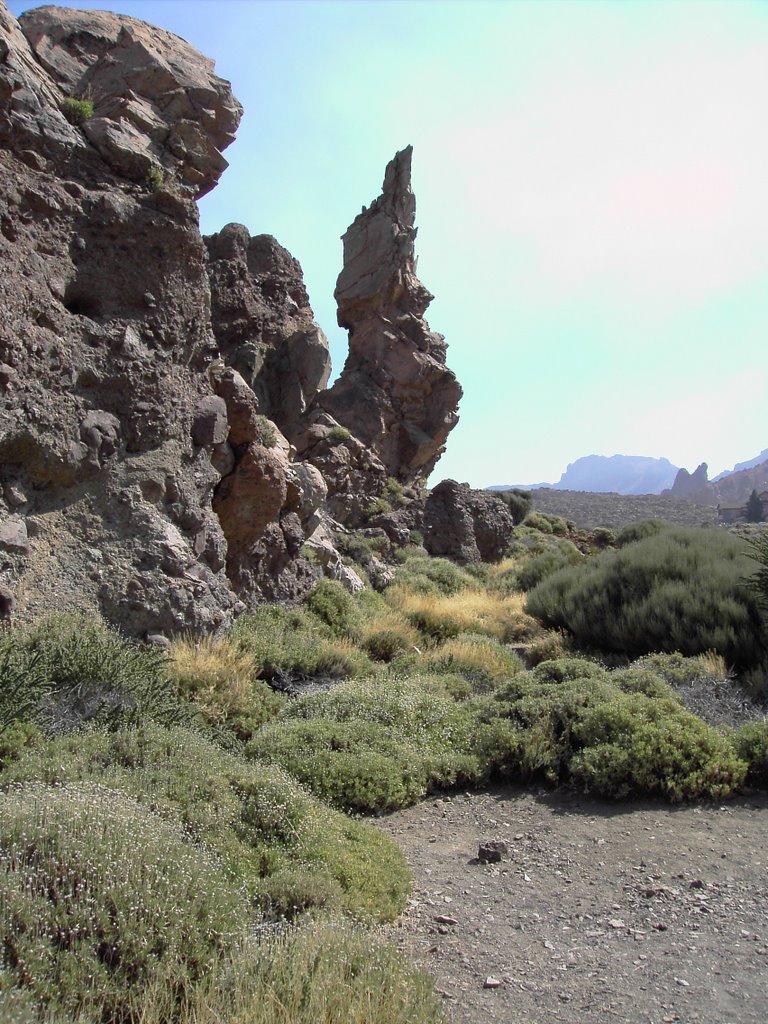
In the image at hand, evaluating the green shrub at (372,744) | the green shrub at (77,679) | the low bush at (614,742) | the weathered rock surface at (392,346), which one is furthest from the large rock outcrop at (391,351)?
the green shrub at (77,679)

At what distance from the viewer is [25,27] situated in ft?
34.7

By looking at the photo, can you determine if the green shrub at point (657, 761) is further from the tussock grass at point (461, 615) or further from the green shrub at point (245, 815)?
the tussock grass at point (461, 615)

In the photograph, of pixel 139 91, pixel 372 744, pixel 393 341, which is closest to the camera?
pixel 372 744

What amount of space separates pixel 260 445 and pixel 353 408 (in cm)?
1545

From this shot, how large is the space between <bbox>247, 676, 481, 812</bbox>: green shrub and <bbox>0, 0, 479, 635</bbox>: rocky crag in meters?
2.29

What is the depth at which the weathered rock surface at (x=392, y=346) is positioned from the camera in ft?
91.7

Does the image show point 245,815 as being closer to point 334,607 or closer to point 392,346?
point 334,607

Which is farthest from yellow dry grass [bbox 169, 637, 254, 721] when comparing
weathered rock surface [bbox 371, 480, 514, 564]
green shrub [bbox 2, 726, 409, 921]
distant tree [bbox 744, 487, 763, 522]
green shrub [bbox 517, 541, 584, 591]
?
distant tree [bbox 744, 487, 763, 522]

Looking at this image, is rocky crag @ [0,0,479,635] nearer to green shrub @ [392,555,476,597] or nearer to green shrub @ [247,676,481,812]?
green shrub @ [247,676,481,812]

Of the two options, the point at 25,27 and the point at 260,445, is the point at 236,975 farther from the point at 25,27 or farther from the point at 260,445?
the point at 25,27

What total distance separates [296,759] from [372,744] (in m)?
0.87

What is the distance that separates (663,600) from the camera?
11969 millimetres

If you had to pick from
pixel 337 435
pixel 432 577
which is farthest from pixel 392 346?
pixel 432 577

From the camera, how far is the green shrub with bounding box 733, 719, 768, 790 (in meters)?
6.66
